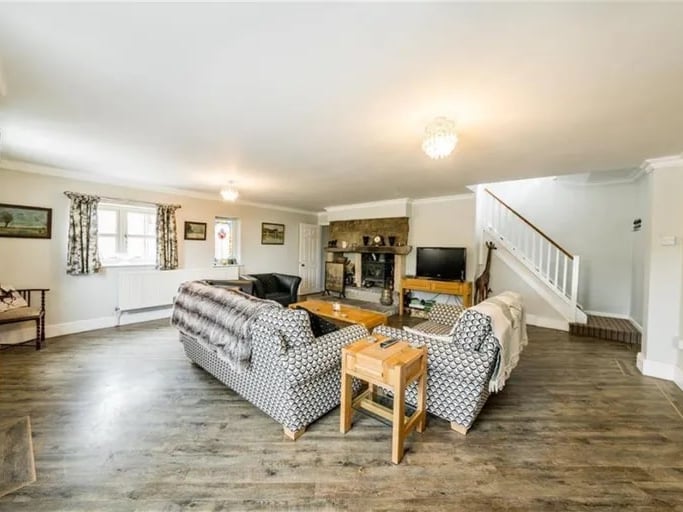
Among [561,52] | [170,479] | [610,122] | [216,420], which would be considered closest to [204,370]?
[216,420]

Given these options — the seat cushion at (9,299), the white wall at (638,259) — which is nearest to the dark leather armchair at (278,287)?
the seat cushion at (9,299)

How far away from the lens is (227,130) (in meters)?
2.51

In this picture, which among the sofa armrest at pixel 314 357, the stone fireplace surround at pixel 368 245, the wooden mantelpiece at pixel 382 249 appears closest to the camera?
the sofa armrest at pixel 314 357

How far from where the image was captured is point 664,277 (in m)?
3.06

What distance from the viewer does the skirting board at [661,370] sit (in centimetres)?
295

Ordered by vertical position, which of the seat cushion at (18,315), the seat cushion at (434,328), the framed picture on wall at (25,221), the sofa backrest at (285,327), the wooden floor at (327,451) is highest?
the framed picture on wall at (25,221)

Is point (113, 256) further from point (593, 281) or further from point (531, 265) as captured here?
point (593, 281)

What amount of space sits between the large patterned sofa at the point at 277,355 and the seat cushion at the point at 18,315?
2.47m

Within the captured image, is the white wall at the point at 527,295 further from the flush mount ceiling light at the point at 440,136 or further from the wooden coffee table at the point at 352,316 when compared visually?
the flush mount ceiling light at the point at 440,136

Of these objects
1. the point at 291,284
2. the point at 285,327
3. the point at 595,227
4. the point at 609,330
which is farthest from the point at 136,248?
the point at 595,227

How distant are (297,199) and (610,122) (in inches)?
194

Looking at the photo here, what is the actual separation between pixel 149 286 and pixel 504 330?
528 centimetres

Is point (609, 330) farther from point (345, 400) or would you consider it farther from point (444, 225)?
point (345, 400)

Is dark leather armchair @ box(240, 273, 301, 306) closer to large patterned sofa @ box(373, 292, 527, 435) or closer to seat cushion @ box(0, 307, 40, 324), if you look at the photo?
seat cushion @ box(0, 307, 40, 324)
